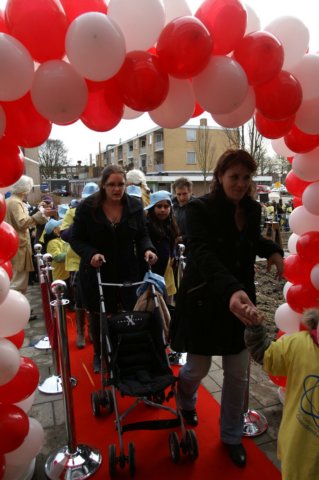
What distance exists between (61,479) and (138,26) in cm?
269

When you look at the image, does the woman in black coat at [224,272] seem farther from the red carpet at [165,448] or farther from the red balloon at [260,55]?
the red balloon at [260,55]

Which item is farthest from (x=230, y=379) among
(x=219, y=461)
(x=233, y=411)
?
(x=219, y=461)

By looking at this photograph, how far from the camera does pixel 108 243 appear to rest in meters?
3.20

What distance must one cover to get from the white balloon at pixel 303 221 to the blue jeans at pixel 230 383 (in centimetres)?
105

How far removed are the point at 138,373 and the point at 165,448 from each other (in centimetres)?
62

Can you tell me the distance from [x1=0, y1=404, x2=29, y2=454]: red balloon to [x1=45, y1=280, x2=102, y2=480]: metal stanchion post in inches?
13.8

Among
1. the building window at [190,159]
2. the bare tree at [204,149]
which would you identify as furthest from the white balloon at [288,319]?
the building window at [190,159]

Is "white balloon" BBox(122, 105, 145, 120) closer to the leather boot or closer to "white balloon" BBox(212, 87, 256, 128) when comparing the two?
"white balloon" BBox(212, 87, 256, 128)

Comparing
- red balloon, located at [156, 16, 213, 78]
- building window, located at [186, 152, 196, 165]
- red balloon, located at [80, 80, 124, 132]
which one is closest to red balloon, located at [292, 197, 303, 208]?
red balloon, located at [156, 16, 213, 78]

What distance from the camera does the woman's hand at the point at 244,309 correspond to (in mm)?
1684

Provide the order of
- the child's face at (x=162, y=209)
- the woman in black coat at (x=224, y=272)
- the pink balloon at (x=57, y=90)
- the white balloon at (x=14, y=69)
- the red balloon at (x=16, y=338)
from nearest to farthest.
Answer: the white balloon at (x=14, y=69), the pink balloon at (x=57, y=90), the woman in black coat at (x=224, y=272), the red balloon at (x=16, y=338), the child's face at (x=162, y=209)

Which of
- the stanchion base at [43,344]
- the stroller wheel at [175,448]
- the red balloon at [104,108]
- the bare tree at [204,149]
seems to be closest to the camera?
the red balloon at [104,108]

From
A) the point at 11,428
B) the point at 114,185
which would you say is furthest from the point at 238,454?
the point at 114,185

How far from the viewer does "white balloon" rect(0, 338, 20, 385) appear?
1.97m
